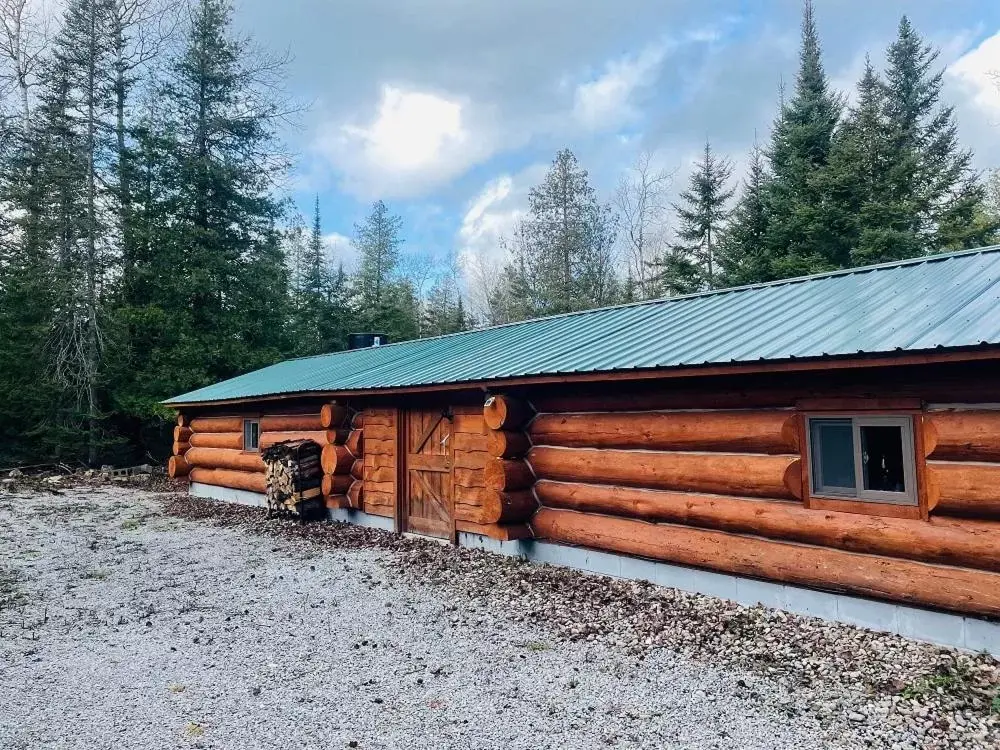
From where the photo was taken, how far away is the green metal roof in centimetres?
581

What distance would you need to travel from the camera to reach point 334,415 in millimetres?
12016

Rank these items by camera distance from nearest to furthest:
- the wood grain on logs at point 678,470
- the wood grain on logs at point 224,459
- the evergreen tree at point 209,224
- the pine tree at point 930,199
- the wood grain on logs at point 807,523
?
the wood grain on logs at point 807,523 < the wood grain on logs at point 678,470 < the wood grain on logs at point 224,459 < the pine tree at point 930,199 < the evergreen tree at point 209,224

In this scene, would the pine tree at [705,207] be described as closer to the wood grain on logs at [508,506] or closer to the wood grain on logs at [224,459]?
the wood grain on logs at [224,459]

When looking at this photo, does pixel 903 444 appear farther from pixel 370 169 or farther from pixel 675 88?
pixel 370 169

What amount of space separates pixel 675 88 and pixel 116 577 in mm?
37441

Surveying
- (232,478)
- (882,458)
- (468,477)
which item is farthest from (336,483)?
(882,458)

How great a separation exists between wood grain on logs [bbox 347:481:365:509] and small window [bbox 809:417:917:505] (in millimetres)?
7898

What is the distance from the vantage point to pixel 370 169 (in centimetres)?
4684

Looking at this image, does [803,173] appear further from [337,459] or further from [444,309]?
[444,309]

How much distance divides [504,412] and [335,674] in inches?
157

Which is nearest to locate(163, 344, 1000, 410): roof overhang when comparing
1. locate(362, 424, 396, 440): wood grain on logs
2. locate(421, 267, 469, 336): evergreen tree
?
locate(362, 424, 396, 440): wood grain on logs

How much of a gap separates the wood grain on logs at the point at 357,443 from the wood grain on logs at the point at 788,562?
14.9ft

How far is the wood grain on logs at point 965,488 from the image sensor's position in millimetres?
5203

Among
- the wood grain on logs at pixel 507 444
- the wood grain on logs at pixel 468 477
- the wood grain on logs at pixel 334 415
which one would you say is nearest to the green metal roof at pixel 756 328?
the wood grain on logs at pixel 334 415
